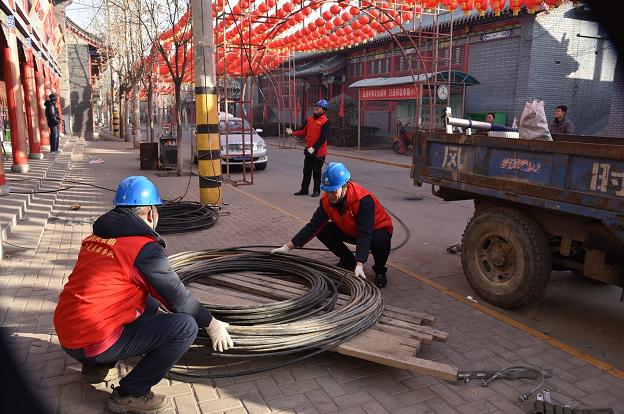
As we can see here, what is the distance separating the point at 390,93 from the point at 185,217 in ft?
48.5

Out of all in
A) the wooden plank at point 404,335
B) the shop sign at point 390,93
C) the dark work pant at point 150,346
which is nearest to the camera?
the dark work pant at point 150,346

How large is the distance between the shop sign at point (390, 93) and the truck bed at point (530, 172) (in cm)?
1383

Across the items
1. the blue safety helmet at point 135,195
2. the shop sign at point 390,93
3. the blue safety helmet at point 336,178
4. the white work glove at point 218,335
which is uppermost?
the shop sign at point 390,93

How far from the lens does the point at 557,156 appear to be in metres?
3.85

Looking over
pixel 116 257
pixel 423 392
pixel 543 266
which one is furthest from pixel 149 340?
pixel 543 266

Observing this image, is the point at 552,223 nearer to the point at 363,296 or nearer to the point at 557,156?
the point at 557,156

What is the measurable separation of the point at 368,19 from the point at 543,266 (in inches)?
510

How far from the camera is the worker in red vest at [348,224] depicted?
4625mm

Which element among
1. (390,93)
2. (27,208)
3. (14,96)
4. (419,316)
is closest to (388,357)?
(419,316)

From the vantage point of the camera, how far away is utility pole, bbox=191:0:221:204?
8.52m

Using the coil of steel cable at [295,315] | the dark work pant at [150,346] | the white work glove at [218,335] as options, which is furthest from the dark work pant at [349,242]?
the dark work pant at [150,346]

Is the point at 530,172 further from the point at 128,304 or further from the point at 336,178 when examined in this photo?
the point at 128,304

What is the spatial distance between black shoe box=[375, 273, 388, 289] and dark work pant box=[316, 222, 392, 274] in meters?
0.04

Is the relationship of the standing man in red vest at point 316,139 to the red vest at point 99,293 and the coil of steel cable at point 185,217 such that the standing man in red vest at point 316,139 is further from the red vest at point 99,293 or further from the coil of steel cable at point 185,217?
the red vest at point 99,293
